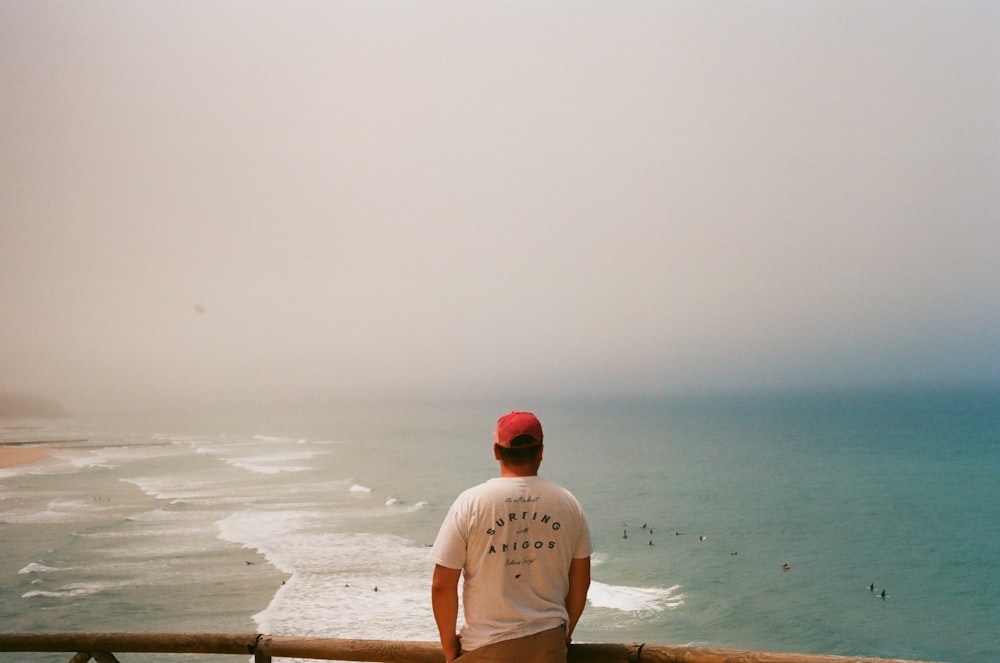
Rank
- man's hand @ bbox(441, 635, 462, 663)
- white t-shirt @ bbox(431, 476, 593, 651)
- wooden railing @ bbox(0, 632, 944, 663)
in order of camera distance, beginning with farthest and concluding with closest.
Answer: wooden railing @ bbox(0, 632, 944, 663), man's hand @ bbox(441, 635, 462, 663), white t-shirt @ bbox(431, 476, 593, 651)

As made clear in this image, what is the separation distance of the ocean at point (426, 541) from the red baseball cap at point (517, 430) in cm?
1684

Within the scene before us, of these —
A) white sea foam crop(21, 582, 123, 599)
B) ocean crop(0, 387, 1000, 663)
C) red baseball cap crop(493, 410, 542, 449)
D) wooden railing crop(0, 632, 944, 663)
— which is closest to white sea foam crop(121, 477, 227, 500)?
ocean crop(0, 387, 1000, 663)

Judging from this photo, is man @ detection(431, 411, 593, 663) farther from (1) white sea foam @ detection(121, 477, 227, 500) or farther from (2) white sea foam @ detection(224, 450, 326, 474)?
(2) white sea foam @ detection(224, 450, 326, 474)

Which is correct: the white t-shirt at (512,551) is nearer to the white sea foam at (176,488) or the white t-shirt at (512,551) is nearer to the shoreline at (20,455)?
the white sea foam at (176,488)

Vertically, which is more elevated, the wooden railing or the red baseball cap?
the red baseball cap

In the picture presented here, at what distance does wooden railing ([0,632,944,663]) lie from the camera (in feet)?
7.43

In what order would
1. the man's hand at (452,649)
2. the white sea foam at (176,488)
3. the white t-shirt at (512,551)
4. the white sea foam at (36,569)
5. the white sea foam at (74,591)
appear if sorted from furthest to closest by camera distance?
the white sea foam at (176,488)
the white sea foam at (36,569)
the white sea foam at (74,591)
the man's hand at (452,649)
the white t-shirt at (512,551)

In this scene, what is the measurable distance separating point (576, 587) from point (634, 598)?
25339 mm

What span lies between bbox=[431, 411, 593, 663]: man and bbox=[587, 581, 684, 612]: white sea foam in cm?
2287

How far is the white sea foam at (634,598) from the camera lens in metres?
24.5

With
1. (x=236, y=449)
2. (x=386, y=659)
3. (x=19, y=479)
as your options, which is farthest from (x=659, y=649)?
(x=236, y=449)

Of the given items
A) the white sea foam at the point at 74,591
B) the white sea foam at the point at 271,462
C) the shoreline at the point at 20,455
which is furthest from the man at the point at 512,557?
the white sea foam at the point at 271,462

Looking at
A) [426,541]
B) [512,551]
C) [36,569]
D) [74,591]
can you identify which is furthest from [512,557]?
[426,541]

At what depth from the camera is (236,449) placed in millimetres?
60000
